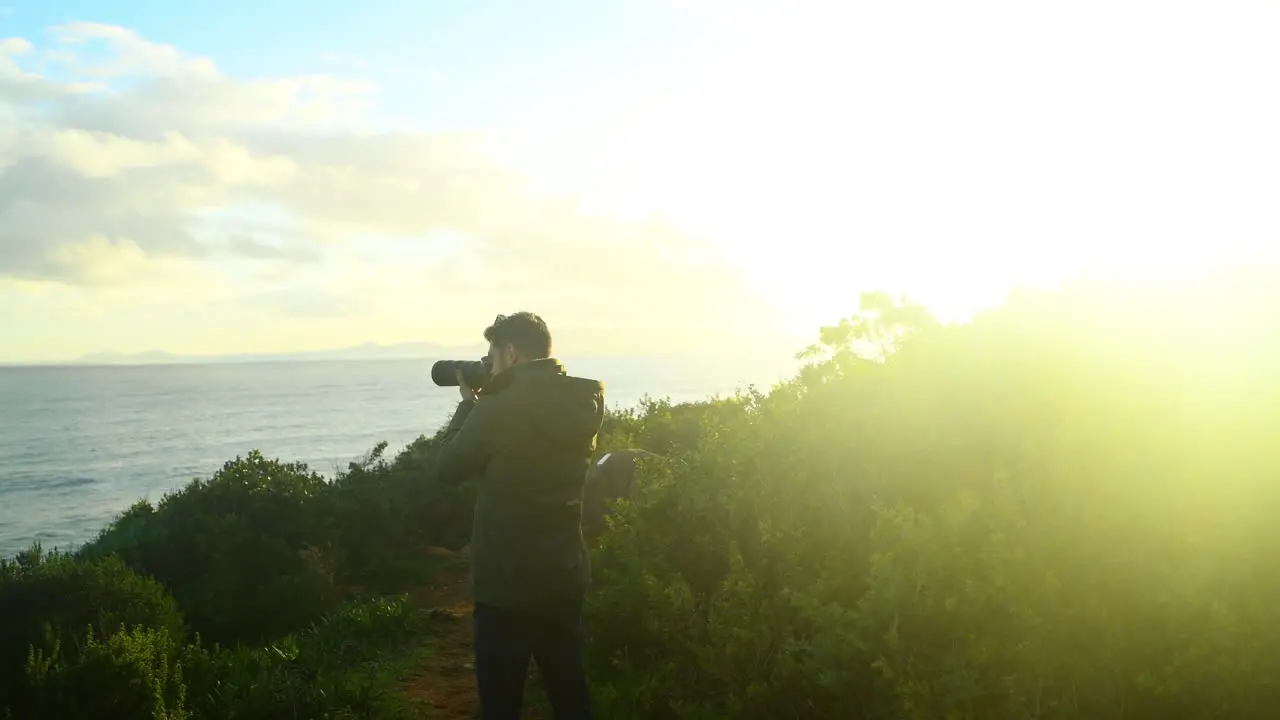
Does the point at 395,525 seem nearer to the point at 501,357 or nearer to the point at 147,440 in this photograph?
the point at 501,357

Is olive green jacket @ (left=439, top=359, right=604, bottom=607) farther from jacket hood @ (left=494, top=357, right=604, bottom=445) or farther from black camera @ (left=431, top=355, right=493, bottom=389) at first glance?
black camera @ (left=431, top=355, right=493, bottom=389)

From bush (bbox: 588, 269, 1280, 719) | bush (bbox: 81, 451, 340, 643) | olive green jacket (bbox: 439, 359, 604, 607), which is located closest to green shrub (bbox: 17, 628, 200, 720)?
bush (bbox: 588, 269, 1280, 719)

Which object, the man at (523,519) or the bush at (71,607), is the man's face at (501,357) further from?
the bush at (71,607)

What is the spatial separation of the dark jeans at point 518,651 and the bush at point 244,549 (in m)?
6.67

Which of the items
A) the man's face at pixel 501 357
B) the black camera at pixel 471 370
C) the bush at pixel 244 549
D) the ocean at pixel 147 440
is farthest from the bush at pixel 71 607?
the ocean at pixel 147 440

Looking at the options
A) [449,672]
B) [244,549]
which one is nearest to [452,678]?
[449,672]

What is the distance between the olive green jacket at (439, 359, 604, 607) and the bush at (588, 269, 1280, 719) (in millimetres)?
1342

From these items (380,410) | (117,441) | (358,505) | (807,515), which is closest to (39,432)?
(117,441)

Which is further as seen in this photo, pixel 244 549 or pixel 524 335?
pixel 244 549

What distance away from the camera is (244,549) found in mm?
10820

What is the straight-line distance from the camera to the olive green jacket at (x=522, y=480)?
3.59m

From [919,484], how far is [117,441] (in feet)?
253

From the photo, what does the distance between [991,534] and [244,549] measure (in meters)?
9.36

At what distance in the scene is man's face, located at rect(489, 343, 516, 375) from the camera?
3.78 meters
